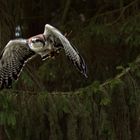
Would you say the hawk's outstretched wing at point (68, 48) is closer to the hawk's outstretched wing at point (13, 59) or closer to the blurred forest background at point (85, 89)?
the hawk's outstretched wing at point (13, 59)

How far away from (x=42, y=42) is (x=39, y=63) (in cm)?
304

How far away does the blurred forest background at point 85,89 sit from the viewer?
5301mm

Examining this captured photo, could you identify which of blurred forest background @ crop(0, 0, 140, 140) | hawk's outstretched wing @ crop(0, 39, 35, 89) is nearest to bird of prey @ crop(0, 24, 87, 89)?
hawk's outstretched wing @ crop(0, 39, 35, 89)

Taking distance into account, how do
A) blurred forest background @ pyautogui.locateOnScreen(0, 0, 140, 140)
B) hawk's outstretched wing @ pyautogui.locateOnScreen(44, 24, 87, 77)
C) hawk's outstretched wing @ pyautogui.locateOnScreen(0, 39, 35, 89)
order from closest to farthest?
hawk's outstretched wing @ pyautogui.locateOnScreen(44, 24, 87, 77)
hawk's outstretched wing @ pyautogui.locateOnScreen(0, 39, 35, 89)
blurred forest background @ pyautogui.locateOnScreen(0, 0, 140, 140)

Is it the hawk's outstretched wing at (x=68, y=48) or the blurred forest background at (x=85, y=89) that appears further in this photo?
the blurred forest background at (x=85, y=89)

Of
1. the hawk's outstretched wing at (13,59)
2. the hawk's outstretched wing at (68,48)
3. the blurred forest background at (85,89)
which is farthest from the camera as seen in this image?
the blurred forest background at (85,89)

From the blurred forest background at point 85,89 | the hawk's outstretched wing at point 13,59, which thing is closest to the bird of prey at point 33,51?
the hawk's outstretched wing at point 13,59

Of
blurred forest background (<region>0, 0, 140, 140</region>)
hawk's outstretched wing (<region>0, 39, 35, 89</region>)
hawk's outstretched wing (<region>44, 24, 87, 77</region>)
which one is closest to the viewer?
hawk's outstretched wing (<region>44, 24, 87, 77</region>)

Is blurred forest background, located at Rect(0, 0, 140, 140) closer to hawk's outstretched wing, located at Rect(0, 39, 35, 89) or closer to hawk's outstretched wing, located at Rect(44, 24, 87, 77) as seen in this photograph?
hawk's outstretched wing, located at Rect(0, 39, 35, 89)

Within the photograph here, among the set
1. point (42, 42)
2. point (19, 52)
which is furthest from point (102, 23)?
point (42, 42)

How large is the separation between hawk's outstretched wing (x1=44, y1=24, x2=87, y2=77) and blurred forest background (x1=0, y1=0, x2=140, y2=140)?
1.45m

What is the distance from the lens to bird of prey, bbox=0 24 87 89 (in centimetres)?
349

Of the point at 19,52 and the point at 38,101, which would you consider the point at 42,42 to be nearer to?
the point at 19,52

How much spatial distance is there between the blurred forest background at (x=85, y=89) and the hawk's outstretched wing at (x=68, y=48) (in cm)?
145
